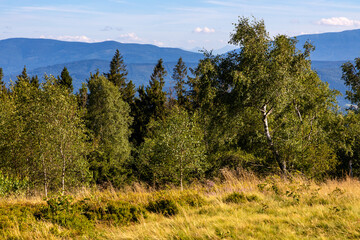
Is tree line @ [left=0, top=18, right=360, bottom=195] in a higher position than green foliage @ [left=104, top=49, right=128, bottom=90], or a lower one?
lower

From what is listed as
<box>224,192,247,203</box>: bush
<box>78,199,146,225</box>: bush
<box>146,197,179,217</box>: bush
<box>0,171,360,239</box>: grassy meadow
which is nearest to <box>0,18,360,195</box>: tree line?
<box>0,171,360,239</box>: grassy meadow

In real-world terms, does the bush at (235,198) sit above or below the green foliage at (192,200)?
above

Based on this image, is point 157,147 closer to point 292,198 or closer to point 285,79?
point 285,79

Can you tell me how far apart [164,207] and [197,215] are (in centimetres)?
153

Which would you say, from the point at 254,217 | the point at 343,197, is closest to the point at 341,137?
the point at 343,197

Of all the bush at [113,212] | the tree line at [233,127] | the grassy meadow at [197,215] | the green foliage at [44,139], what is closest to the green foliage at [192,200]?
the grassy meadow at [197,215]

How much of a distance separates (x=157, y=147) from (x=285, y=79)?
47.3 feet

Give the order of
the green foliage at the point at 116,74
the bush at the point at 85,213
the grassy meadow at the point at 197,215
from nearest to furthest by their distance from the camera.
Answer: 1. the grassy meadow at the point at 197,215
2. the bush at the point at 85,213
3. the green foliage at the point at 116,74

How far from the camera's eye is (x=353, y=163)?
36000 mm

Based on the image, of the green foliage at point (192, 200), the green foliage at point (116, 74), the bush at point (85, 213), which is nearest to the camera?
the bush at point (85, 213)

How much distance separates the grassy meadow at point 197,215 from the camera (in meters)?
6.84

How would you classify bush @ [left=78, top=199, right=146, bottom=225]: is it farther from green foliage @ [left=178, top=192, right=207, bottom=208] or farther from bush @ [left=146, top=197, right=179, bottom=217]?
green foliage @ [left=178, top=192, right=207, bottom=208]

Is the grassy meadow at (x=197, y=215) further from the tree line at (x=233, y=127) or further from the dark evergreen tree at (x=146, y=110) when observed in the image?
the dark evergreen tree at (x=146, y=110)

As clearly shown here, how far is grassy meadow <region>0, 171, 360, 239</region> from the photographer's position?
6844 millimetres
